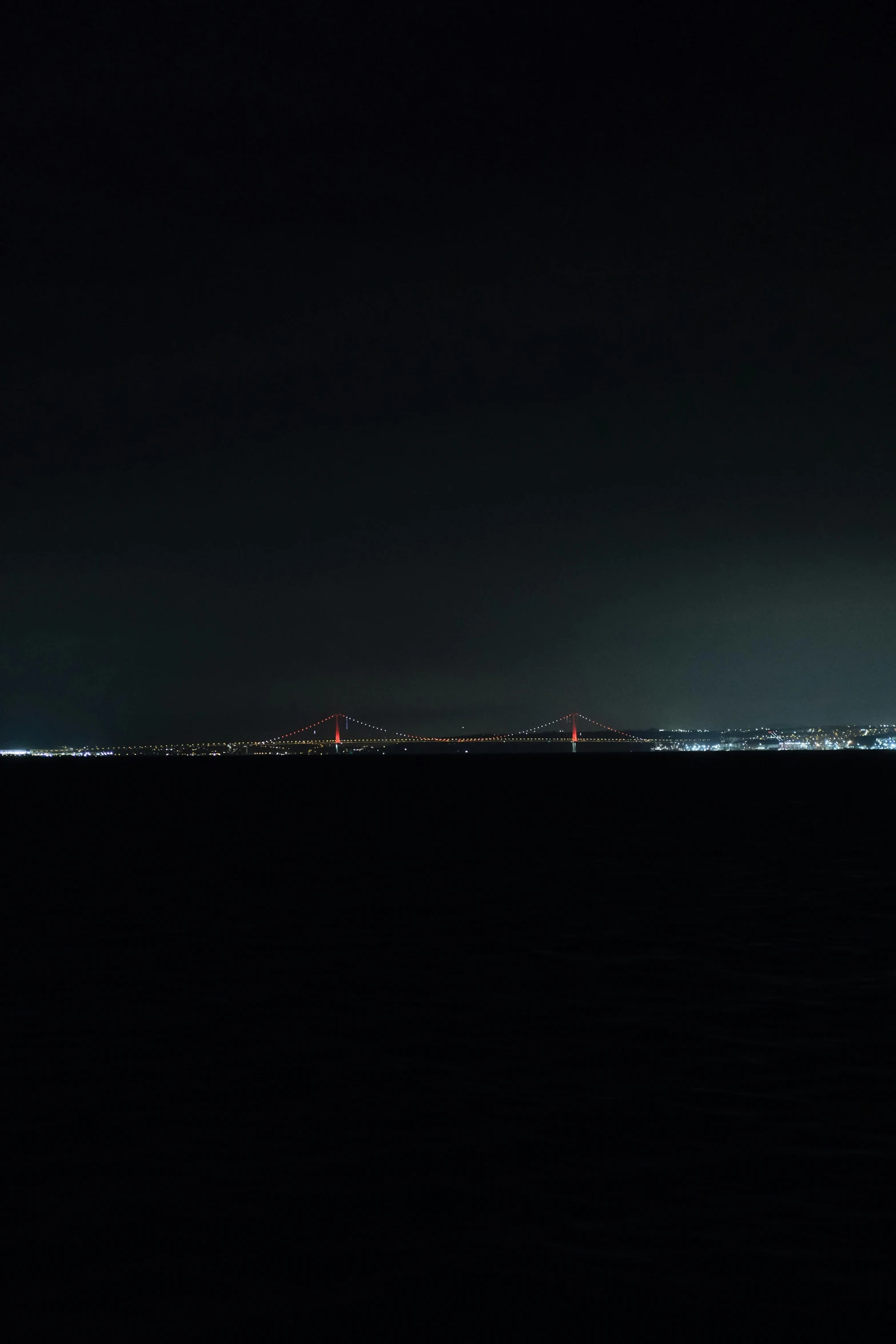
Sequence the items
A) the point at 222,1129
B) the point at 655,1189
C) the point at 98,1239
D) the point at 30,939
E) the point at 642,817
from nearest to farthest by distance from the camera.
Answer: the point at 98,1239
the point at 655,1189
the point at 222,1129
the point at 30,939
the point at 642,817

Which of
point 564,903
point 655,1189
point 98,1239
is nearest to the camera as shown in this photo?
point 98,1239

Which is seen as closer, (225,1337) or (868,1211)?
(225,1337)

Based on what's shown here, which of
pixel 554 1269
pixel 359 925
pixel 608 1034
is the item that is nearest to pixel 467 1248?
pixel 554 1269

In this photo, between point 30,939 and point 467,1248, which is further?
point 30,939

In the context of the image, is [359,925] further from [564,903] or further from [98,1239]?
[98,1239]

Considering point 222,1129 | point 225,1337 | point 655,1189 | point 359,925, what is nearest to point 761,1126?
point 655,1189

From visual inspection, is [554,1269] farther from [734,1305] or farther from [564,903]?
[564,903]
